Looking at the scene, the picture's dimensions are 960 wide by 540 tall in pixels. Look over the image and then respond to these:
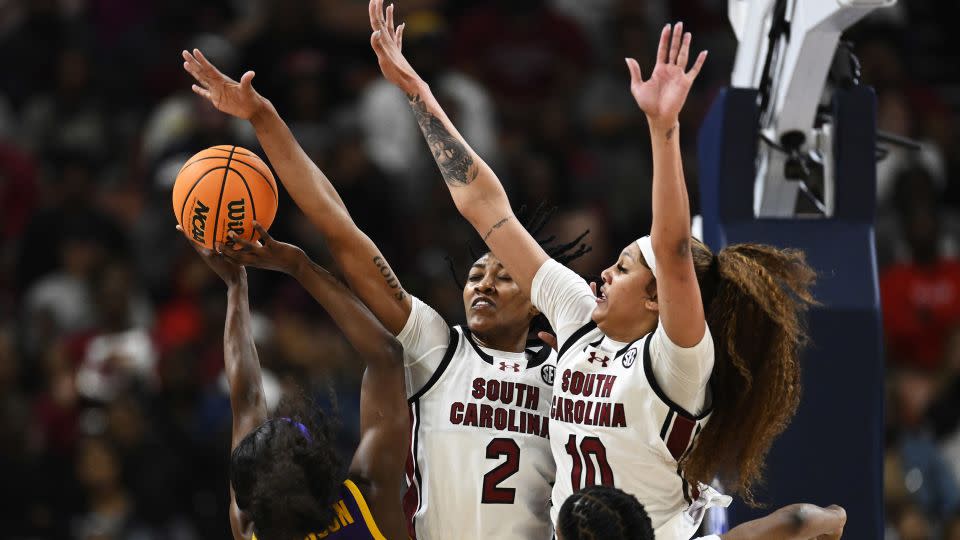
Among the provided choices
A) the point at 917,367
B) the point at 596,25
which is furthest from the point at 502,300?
the point at 596,25

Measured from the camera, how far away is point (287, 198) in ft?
28.7

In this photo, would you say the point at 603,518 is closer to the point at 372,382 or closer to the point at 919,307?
the point at 372,382

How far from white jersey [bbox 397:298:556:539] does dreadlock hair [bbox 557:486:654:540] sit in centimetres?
87

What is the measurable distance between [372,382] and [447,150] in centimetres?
80

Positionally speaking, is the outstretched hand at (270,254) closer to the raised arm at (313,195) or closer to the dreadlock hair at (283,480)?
the raised arm at (313,195)

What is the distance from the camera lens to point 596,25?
10.4 metres

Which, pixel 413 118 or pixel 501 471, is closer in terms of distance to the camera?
pixel 501 471

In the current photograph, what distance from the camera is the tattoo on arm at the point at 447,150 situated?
175 inches

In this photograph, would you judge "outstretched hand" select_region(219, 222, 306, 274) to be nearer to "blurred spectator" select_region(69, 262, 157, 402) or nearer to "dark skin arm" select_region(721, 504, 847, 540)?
"dark skin arm" select_region(721, 504, 847, 540)

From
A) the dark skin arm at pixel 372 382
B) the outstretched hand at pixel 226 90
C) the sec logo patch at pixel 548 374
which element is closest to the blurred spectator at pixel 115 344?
the outstretched hand at pixel 226 90

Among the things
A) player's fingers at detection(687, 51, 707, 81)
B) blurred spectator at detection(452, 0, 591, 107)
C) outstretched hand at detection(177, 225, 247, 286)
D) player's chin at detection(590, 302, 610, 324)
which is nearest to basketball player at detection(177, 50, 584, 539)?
outstretched hand at detection(177, 225, 247, 286)

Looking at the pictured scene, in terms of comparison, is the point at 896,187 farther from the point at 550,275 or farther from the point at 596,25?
the point at 550,275

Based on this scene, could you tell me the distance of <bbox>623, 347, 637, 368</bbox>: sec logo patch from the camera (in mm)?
3988

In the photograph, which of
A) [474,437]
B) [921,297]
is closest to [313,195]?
[474,437]
